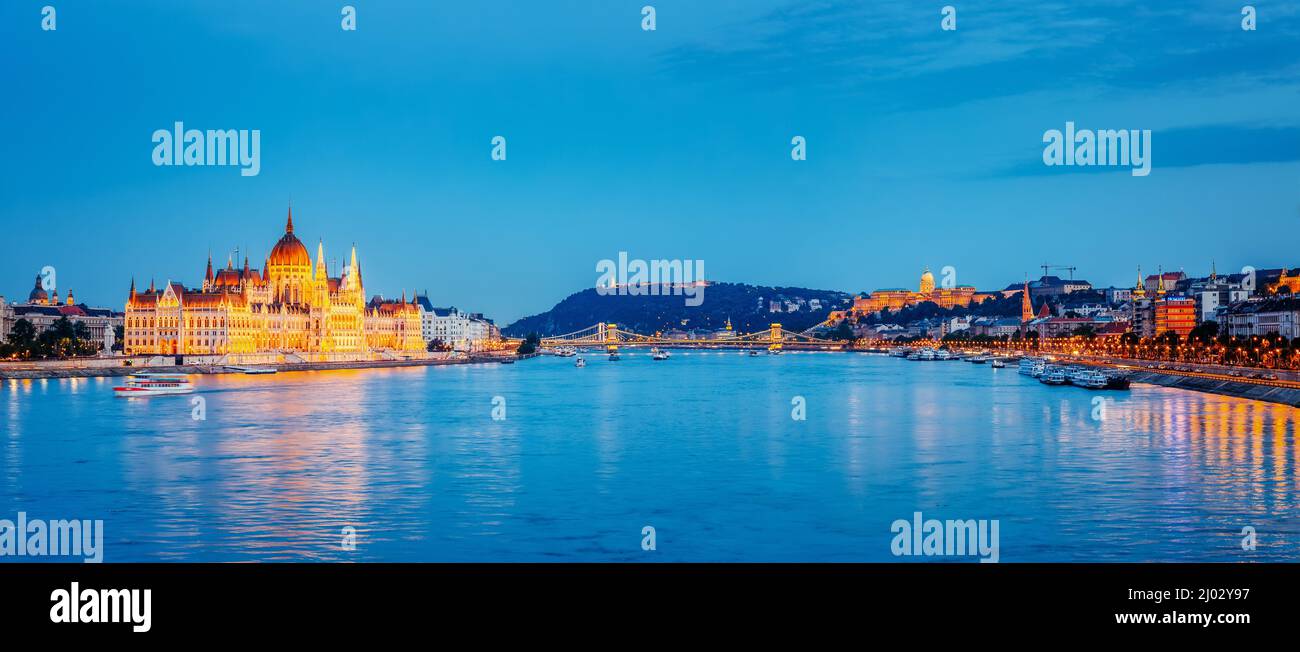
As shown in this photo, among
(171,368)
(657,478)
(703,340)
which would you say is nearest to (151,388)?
(171,368)

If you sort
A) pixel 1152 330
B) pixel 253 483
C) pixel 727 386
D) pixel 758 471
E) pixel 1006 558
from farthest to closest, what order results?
pixel 1152 330, pixel 727 386, pixel 758 471, pixel 253 483, pixel 1006 558

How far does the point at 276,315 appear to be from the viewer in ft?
305

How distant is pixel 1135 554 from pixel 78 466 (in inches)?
709

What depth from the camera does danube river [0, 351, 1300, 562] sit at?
13742 mm

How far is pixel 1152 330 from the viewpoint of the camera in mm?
89688

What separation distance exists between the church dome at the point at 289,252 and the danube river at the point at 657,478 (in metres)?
61.5

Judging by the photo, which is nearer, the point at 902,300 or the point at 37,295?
the point at 37,295

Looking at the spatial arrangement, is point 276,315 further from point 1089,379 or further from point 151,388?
point 1089,379

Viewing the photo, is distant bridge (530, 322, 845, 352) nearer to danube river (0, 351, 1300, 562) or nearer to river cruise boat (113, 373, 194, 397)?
river cruise boat (113, 373, 194, 397)

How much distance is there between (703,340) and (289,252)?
186 ft

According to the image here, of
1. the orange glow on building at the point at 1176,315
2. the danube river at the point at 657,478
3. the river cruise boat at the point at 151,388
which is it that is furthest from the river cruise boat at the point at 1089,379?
the orange glow on building at the point at 1176,315
